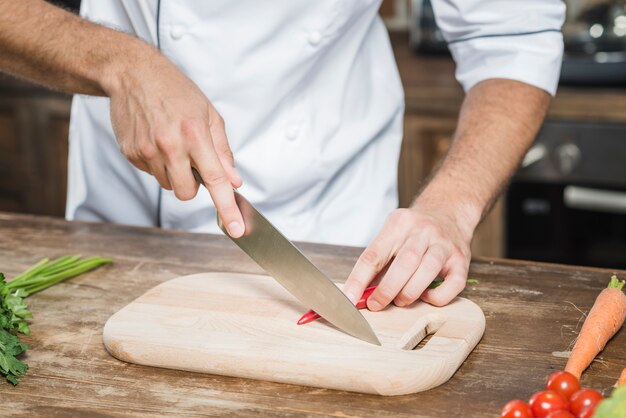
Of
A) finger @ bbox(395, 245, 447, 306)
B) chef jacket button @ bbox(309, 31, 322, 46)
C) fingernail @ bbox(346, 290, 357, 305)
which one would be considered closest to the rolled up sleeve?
chef jacket button @ bbox(309, 31, 322, 46)

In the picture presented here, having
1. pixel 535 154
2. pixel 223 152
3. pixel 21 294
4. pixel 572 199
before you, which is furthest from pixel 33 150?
pixel 223 152

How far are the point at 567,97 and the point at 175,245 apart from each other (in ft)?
4.49

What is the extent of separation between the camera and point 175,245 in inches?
56.9

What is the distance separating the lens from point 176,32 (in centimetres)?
146

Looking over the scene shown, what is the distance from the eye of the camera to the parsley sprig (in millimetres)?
1026

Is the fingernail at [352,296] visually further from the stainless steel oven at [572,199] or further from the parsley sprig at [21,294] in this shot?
the stainless steel oven at [572,199]

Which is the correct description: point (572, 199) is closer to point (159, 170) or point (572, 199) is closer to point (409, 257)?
point (409, 257)

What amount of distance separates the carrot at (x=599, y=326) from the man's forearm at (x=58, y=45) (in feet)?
2.25

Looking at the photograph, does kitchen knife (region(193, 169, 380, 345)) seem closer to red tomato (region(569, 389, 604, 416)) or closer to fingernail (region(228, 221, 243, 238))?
fingernail (region(228, 221, 243, 238))

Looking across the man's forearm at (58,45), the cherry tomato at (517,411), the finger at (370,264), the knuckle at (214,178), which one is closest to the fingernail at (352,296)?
the finger at (370,264)

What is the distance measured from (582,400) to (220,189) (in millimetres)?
506

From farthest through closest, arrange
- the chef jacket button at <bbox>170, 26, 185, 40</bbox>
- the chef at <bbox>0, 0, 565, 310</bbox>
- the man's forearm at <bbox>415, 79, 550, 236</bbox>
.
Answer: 1. the chef jacket button at <bbox>170, 26, 185, 40</bbox>
2. the man's forearm at <bbox>415, 79, 550, 236</bbox>
3. the chef at <bbox>0, 0, 565, 310</bbox>

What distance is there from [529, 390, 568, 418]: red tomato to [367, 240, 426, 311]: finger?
302 millimetres

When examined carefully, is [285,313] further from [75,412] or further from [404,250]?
[75,412]
